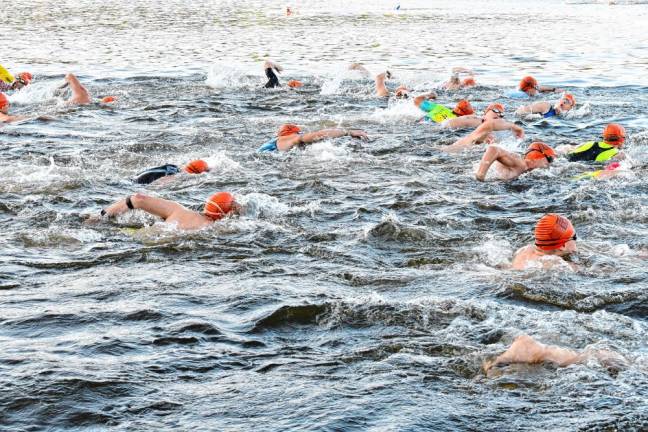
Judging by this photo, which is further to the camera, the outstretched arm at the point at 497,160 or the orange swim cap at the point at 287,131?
the orange swim cap at the point at 287,131

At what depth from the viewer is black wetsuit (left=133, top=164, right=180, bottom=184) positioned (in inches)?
498

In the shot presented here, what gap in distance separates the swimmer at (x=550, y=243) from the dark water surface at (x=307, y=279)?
0.22 m

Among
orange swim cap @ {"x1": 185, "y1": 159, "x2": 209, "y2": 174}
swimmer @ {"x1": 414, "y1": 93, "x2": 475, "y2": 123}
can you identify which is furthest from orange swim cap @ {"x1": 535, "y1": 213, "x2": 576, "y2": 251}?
swimmer @ {"x1": 414, "y1": 93, "x2": 475, "y2": 123}

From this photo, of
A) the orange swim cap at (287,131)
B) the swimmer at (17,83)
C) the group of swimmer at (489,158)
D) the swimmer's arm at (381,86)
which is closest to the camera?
the group of swimmer at (489,158)

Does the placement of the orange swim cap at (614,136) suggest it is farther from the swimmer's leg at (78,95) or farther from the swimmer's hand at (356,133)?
the swimmer's leg at (78,95)

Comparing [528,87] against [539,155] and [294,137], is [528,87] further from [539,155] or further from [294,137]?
[294,137]

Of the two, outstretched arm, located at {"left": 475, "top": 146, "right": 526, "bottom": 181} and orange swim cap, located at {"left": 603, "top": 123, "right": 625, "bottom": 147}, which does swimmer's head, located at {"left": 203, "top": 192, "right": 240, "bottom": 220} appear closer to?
outstretched arm, located at {"left": 475, "top": 146, "right": 526, "bottom": 181}

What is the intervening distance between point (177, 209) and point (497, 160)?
16.2ft

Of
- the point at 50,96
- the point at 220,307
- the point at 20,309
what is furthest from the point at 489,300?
the point at 50,96

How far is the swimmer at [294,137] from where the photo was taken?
48.1ft

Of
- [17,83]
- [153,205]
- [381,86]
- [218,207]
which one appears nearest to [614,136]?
[218,207]

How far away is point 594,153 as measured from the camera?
13.9 m

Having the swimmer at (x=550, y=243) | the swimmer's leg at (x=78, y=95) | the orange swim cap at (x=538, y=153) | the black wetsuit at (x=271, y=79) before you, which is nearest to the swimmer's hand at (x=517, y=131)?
the orange swim cap at (x=538, y=153)

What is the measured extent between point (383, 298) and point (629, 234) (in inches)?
143
